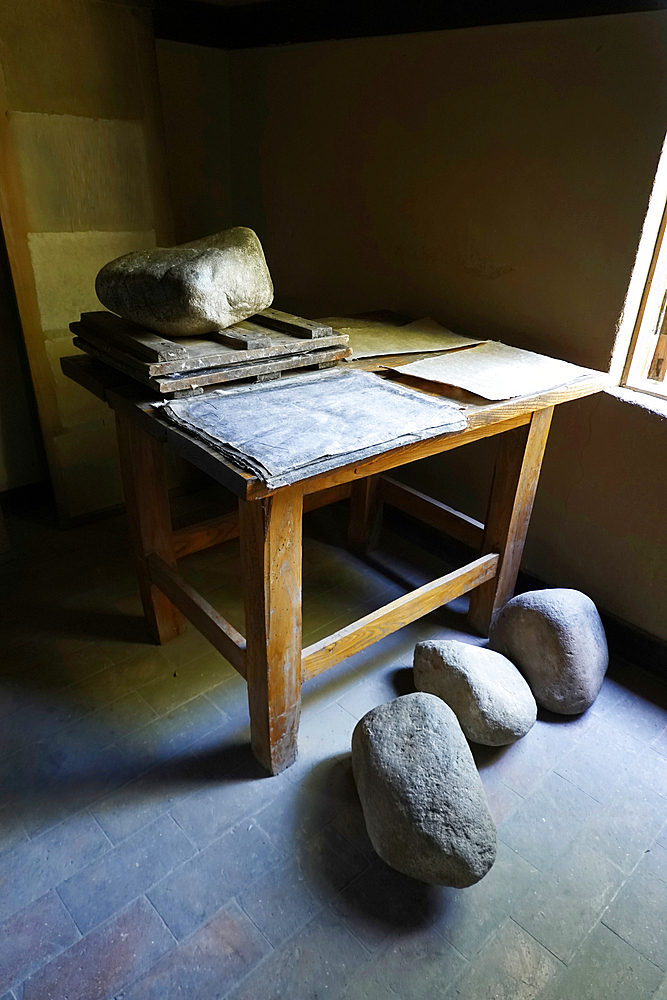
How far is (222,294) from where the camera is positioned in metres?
2.10

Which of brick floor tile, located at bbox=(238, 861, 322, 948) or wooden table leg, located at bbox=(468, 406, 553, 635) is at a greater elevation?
wooden table leg, located at bbox=(468, 406, 553, 635)

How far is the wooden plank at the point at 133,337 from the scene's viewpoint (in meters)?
1.95

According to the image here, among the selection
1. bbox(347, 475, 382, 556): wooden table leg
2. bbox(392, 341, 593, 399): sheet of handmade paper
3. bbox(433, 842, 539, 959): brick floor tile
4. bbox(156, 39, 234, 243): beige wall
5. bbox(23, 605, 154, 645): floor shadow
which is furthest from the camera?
bbox(156, 39, 234, 243): beige wall

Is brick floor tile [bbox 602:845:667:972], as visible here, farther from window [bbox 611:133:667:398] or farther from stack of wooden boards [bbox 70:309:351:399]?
stack of wooden boards [bbox 70:309:351:399]

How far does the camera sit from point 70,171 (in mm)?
3115

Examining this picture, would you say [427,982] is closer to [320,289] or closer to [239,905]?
[239,905]

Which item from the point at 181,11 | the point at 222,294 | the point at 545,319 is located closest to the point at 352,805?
the point at 222,294

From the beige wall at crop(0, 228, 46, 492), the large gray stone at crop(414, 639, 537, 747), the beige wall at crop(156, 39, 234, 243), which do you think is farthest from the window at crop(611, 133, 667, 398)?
the beige wall at crop(0, 228, 46, 492)

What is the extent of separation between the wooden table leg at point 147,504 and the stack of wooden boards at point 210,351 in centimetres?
33

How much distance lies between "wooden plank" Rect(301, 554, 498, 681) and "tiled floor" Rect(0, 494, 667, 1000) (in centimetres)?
36

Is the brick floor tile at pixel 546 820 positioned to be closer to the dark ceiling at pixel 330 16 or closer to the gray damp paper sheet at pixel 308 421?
the gray damp paper sheet at pixel 308 421

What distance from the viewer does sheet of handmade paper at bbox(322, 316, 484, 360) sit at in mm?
2498

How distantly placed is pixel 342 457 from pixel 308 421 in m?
0.21

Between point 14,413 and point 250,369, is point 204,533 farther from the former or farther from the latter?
point 14,413
